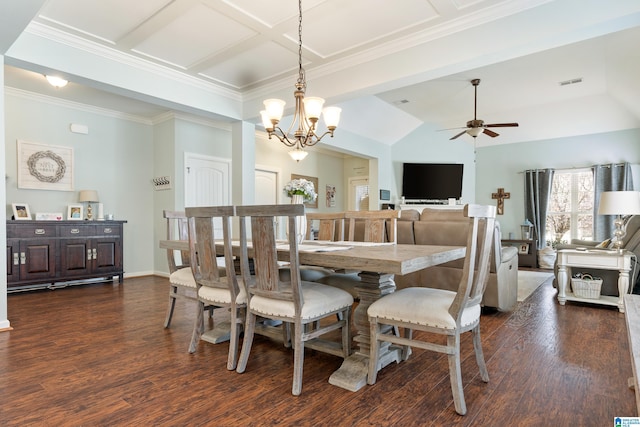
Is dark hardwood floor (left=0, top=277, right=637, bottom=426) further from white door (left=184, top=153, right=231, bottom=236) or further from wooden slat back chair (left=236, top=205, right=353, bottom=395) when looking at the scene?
white door (left=184, top=153, right=231, bottom=236)

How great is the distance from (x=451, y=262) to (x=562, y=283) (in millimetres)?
1429

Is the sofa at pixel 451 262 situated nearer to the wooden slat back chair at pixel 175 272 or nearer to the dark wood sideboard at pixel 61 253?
the wooden slat back chair at pixel 175 272

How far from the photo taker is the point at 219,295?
7.98 feet

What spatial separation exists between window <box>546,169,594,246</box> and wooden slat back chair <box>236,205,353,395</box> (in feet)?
23.3

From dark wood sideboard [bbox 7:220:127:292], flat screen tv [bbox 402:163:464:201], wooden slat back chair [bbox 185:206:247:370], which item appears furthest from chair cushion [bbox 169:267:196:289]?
flat screen tv [bbox 402:163:464:201]

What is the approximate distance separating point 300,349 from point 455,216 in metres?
2.18

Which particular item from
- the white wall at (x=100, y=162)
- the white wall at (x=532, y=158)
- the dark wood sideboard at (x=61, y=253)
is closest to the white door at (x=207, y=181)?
the white wall at (x=100, y=162)

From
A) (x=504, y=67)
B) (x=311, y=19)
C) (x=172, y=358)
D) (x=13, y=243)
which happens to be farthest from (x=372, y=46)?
(x=13, y=243)

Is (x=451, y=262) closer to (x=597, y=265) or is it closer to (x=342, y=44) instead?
(x=597, y=265)

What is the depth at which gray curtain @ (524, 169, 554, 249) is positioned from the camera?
7.49m

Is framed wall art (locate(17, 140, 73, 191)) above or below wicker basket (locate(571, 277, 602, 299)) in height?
above

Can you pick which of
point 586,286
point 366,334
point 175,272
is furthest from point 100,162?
point 586,286

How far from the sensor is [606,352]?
2.53m

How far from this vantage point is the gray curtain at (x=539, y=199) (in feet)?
24.6
